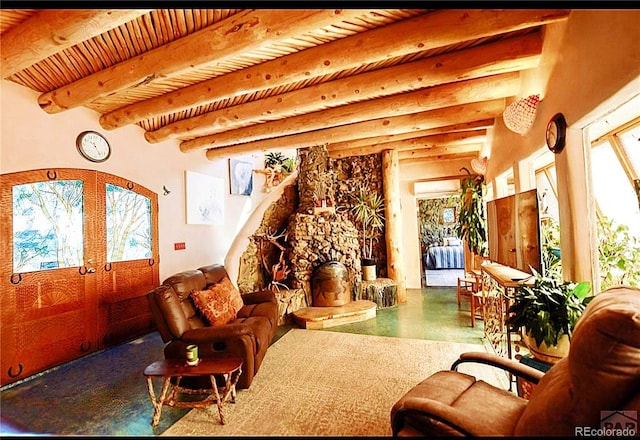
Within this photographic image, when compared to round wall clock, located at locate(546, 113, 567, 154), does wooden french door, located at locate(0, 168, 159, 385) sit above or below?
below

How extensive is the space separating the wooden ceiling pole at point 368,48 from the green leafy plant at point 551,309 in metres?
1.67

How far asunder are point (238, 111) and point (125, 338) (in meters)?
3.10

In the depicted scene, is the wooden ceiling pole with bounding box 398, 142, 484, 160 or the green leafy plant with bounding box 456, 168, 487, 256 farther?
the wooden ceiling pole with bounding box 398, 142, 484, 160

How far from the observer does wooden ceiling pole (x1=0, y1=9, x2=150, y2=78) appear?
1532mm

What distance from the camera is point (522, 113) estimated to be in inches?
93.8

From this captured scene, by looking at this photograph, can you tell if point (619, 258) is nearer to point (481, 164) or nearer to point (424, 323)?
point (424, 323)

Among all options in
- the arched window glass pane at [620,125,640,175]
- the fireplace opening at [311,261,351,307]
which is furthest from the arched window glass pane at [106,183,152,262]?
the arched window glass pane at [620,125,640,175]

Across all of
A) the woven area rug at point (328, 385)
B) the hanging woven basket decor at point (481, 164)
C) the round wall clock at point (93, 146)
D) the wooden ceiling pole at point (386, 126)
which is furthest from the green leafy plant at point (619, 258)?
the round wall clock at point (93, 146)

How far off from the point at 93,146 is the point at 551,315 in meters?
4.44

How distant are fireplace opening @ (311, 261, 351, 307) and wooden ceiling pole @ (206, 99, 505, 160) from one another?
6.54 feet

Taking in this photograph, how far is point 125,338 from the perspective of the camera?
3441 millimetres

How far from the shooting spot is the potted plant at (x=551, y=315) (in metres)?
1.64

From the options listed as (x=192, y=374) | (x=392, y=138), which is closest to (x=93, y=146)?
(x=192, y=374)

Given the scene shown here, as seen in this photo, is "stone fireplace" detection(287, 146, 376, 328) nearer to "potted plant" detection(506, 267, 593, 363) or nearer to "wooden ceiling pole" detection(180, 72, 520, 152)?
"wooden ceiling pole" detection(180, 72, 520, 152)
